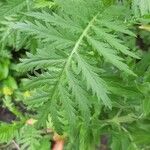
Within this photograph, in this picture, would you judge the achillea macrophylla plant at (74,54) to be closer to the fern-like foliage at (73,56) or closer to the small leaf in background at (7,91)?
the fern-like foliage at (73,56)

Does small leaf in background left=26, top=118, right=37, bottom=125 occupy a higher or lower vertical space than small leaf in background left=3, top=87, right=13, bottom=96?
higher

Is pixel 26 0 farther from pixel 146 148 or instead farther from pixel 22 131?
pixel 22 131

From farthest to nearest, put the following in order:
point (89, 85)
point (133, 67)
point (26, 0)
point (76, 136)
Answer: point (76, 136) < point (133, 67) < point (26, 0) < point (89, 85)

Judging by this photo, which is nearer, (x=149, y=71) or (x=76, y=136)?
(x=149, y=71)

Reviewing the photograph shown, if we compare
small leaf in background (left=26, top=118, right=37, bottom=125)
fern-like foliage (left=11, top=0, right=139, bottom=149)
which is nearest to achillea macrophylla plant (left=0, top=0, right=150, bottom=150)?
fern-like foliage (left=11, top=0, right=139, bottom=149)

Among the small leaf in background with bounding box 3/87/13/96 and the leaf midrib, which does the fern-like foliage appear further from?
the small leaf in background with bounding box 3/87/13/96

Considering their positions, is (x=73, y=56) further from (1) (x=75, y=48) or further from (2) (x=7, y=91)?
(2) (x=7, y=91)

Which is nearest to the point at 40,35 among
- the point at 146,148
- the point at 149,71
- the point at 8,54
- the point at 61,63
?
the point at 61,63

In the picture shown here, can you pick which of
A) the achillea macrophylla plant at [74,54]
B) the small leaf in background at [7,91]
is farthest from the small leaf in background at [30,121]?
the achillea macrophylla plant at [74,54]

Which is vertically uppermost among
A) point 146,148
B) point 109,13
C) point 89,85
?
point 109,13
